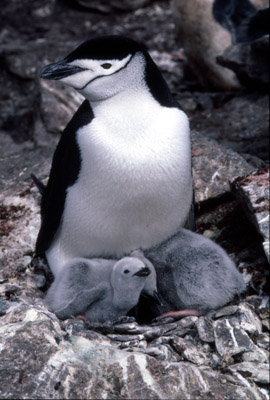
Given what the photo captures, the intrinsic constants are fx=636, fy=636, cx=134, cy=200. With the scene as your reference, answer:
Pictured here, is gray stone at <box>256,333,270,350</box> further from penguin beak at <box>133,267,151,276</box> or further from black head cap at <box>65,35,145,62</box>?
black head cap at <box>65,35,145,62</box>

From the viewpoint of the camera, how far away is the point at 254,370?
7.96 feet

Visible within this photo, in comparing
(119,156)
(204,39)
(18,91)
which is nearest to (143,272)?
(119,156)

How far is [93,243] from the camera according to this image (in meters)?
2.94

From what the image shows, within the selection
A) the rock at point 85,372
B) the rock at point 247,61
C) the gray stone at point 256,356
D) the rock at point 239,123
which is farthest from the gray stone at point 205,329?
the rock at point 247,61

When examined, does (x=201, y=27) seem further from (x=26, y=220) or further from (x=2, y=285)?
(x=2, y=285)

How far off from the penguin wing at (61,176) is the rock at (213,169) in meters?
0.85

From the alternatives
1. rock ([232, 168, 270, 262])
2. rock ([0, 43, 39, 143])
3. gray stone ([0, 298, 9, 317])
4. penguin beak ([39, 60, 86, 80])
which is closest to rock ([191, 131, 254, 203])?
rock ([232, 168, 270, 262])

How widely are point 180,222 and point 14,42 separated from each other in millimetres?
4585

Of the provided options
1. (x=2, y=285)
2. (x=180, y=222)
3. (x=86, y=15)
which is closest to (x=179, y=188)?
(x=180, y=222)

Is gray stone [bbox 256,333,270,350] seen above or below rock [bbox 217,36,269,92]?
above

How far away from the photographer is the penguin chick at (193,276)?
2793 mm

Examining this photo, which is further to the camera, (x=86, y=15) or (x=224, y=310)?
(x=86, y=15)

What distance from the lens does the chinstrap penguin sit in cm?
258

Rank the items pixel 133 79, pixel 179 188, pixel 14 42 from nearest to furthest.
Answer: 1. pixel 133 79
2. pixel 179 188
3. pixel 14 42
